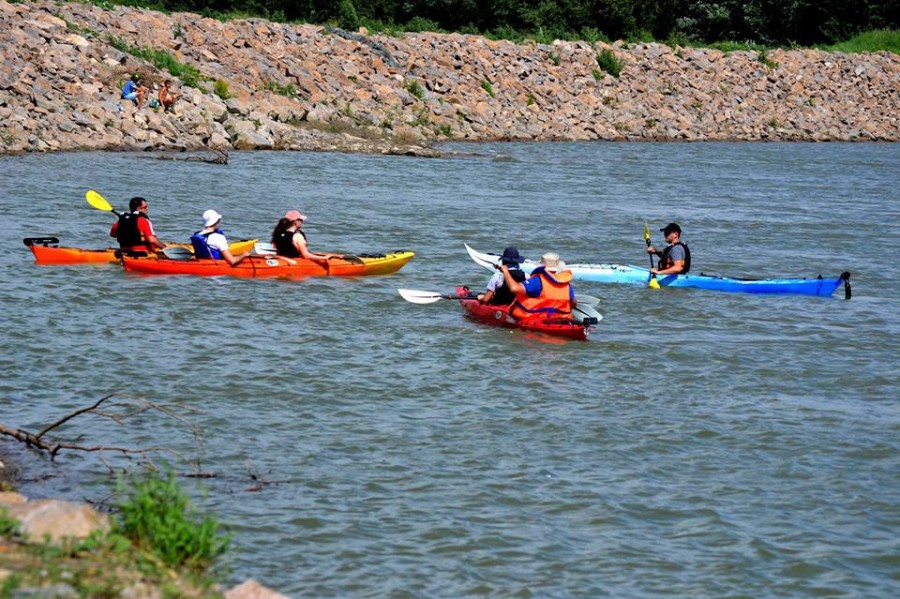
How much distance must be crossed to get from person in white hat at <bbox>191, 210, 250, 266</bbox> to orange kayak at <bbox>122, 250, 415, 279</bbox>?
0.09m

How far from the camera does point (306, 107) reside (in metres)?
38.9

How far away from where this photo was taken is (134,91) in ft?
113

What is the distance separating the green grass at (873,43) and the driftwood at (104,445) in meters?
56.3

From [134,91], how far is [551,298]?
2326 centimetres

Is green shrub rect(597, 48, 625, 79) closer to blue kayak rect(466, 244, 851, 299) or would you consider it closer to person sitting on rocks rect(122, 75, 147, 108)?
person sitting on rocks rect(122, 75, 147, 108)


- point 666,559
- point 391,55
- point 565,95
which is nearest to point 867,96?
point 565,95

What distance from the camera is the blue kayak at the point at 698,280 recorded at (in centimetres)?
1755

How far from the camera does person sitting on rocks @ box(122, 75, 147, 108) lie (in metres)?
34.5

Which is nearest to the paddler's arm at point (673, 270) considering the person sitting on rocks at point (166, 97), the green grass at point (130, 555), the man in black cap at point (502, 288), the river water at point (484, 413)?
the river water at point (484, 413)

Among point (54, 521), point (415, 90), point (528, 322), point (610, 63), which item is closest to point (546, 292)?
point (528, 322)

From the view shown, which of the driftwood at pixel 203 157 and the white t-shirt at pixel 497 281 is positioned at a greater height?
the driftwood at pixel 203 157

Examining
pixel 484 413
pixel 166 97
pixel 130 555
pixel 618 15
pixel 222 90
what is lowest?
pixel 484 413

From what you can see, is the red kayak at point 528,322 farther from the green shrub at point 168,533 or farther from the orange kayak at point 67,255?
the green shrub at point 168,533

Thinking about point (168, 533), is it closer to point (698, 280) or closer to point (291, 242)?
point (291, 242)
